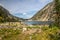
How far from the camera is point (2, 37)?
22.5m

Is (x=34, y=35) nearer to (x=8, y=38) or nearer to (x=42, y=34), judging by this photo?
(x=42, y=34)

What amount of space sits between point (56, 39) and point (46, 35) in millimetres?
1216

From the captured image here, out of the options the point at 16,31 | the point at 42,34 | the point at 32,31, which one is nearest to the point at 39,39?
the point at 42,34

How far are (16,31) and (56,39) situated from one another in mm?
5407

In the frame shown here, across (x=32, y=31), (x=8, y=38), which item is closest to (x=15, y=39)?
(x=8, y=38)

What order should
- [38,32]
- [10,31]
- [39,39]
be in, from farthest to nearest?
[10,31], [38,32], [39,39]

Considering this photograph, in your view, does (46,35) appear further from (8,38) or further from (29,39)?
(8,38)

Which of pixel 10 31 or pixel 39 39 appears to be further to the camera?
pixel 10 31

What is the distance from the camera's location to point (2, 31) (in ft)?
80.9

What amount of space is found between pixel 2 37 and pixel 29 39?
326cm

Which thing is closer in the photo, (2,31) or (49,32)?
(49,32)

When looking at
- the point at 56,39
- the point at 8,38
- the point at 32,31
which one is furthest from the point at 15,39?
the point at 56,39

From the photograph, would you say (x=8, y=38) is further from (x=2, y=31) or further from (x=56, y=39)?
(x=56, y=39)

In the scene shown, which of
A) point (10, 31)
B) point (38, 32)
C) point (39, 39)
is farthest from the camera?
point (10, 31)
